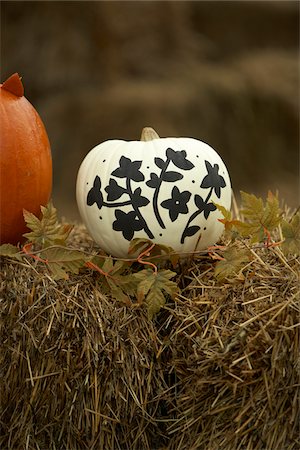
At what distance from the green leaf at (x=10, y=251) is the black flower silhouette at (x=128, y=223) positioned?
0.27 metres

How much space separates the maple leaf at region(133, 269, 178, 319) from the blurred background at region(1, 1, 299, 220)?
3.03 meters

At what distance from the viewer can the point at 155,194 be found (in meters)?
1.59

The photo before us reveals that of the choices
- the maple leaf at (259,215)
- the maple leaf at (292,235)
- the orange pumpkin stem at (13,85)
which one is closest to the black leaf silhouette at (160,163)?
the maple leaf at (259,215)

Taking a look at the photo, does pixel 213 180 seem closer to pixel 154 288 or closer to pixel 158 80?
pixel 154 288

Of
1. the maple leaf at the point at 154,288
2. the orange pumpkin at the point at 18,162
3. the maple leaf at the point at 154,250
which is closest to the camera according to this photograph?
the maple leaf at the point at 154,288

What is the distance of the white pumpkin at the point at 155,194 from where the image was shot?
1.59 meters

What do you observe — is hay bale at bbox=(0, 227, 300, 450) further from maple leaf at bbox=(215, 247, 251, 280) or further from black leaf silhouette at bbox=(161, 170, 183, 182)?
black leaf silhouette at bbox=(161, 170, 183, 182)

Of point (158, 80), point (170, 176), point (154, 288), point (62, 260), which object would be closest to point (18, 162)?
point (62, 260)

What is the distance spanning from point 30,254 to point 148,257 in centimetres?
30

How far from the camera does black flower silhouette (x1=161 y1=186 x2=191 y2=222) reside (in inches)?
62.6

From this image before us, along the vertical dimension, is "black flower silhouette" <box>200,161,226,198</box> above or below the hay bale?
above

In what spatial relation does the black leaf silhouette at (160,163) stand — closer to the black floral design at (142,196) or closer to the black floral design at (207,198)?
the black floral design at (142,196)

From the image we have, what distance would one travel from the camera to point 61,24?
4.55 metres

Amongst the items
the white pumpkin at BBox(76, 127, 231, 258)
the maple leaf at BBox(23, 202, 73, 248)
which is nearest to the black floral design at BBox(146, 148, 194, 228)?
the white pumpkin at BBox(76, 127, 231, 258)
